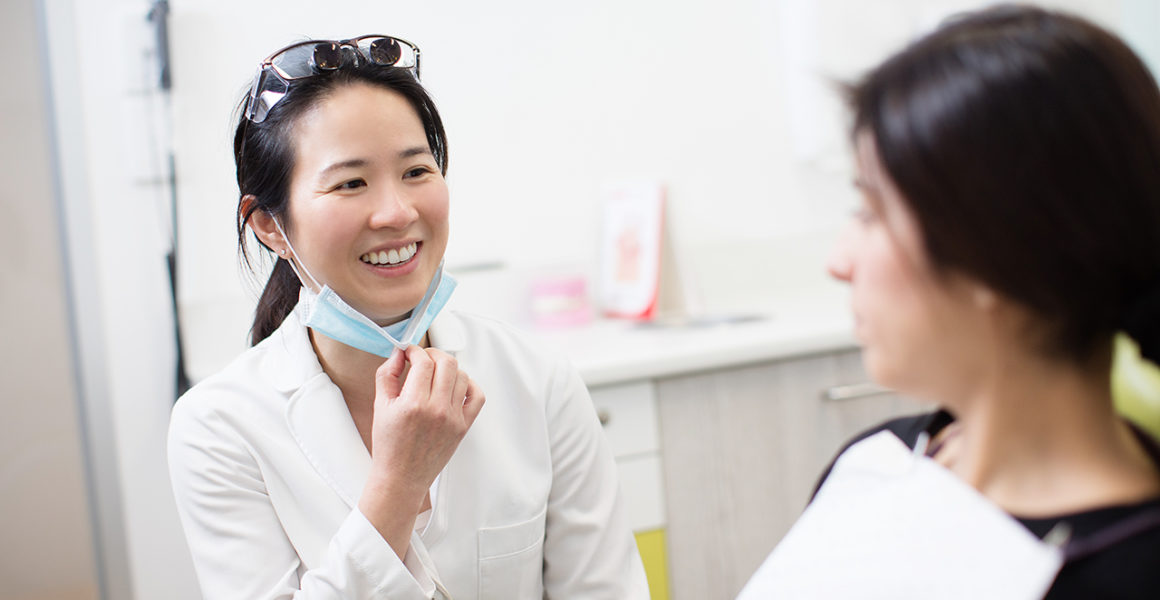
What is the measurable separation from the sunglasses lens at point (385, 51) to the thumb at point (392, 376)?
367mm

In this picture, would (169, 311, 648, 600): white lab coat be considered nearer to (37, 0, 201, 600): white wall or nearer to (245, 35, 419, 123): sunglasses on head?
(245, 35, 419, 123): sunglasses on head

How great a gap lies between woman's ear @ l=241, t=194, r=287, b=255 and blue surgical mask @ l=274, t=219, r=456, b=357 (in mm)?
22

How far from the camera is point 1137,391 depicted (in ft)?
2.65


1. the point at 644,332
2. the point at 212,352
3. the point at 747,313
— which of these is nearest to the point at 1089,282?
the point at 644,332

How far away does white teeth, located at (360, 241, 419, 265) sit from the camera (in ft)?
3.59

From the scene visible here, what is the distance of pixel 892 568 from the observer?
679 millimetres

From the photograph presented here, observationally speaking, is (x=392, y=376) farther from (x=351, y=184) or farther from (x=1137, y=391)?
(x=1137, y=391)

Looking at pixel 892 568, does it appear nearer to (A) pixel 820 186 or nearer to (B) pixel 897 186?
(B) pixel 897 186

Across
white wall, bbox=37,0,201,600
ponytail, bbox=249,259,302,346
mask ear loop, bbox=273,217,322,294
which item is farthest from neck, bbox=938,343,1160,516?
white wall, bbox=37,0,201,600

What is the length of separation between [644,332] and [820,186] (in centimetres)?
79

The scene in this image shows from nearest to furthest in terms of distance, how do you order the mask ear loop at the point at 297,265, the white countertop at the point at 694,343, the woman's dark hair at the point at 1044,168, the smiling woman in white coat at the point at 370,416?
the woman's dark hair at the point at 1044,168
the smiling woman in white coat at the point at 370,416
the mask ear loop at the point at 297,265
the white countertop at the point at 694,343

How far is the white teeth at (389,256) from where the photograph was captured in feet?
3.59

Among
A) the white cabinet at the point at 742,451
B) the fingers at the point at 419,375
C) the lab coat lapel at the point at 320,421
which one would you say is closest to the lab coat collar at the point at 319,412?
the lab coat lapel at the point at 320,421

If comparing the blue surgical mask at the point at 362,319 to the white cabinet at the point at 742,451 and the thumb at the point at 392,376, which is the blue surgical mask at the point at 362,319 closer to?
the thumb at the point at 392,376
